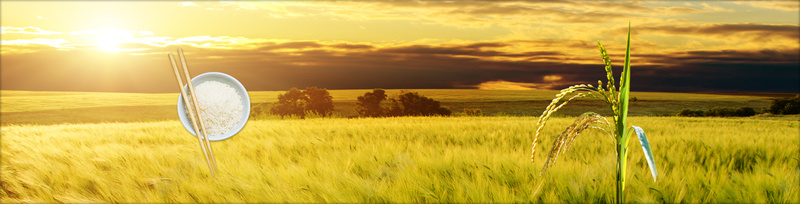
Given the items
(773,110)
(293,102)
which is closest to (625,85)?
(293,102)

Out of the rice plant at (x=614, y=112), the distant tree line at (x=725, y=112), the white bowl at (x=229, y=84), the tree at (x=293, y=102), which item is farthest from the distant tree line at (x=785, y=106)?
the rice plant at (x=614, y=112)

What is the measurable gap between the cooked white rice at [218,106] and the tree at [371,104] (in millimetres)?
13909

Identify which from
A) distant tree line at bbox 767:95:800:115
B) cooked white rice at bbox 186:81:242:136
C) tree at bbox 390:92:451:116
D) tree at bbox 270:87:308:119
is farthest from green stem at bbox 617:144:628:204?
distant tree line at bbox 767:95:800:115

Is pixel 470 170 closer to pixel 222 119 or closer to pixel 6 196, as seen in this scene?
pixel 222 119

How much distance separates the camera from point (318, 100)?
18.1 m

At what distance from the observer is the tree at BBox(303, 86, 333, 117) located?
18.1m

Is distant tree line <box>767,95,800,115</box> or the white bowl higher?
the white bowl

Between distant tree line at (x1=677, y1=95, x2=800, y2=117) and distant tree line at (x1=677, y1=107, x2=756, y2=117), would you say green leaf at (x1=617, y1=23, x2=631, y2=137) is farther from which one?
distant tree line at (x1=677, y1=107, x2=756, y2=117)

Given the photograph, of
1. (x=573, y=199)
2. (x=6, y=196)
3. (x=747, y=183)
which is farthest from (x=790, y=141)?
(x=6, y=196)

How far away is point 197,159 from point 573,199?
351cm

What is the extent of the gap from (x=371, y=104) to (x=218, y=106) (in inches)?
566

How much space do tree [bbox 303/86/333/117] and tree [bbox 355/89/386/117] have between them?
1.71 meters

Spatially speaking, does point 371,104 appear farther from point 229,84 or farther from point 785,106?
point 785,106

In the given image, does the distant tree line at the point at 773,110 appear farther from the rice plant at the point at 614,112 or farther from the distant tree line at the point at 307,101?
the rice plant at the point at 614,112
